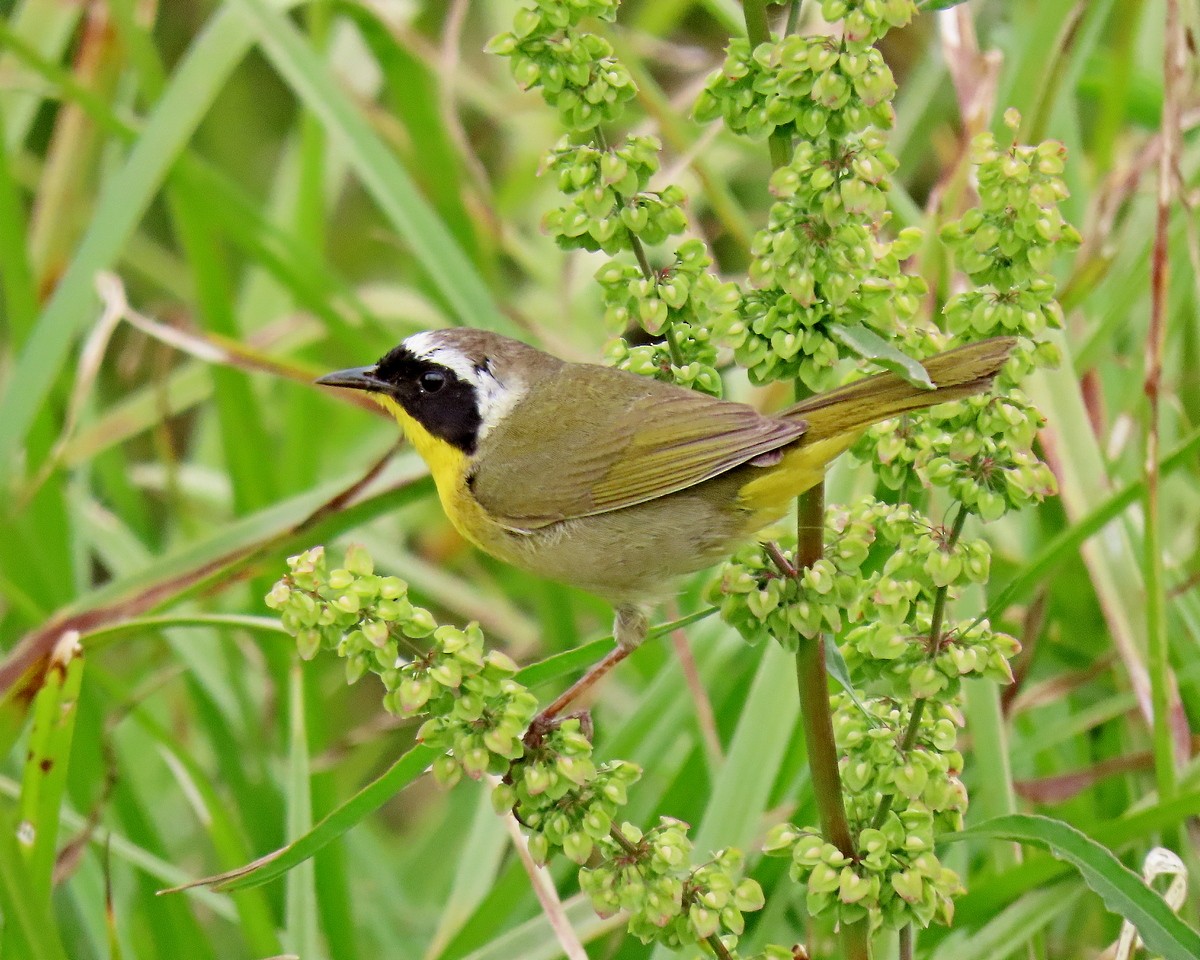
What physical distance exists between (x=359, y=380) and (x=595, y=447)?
1.64 feet

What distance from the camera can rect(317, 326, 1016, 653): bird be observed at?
80.0 inches

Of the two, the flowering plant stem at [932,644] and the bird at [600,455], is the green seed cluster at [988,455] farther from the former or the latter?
the bird at [600,455]

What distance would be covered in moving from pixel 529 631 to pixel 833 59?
261 cm

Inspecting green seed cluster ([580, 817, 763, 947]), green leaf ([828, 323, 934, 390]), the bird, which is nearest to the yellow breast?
the bird

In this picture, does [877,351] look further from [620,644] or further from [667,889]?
[620,644]

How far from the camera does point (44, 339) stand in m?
3.03

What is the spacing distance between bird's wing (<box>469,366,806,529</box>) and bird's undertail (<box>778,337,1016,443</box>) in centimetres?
29

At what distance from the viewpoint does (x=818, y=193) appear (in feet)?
4.62

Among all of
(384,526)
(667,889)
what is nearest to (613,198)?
(667,889)

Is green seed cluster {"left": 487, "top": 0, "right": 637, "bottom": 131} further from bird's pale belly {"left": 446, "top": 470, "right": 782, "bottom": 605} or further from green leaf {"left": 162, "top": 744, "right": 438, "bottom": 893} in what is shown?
bird's pale belly {"left": 446, "top": 470, "right": 782, "bottom": 605}

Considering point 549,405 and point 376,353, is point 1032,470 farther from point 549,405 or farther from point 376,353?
point 376,353

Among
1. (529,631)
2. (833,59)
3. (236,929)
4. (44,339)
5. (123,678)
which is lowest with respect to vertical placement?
(236,929)

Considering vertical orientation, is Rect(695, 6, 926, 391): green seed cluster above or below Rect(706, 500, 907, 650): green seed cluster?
above

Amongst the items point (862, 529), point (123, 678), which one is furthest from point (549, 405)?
point (123, 678)
